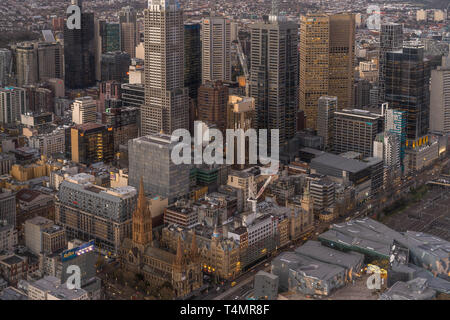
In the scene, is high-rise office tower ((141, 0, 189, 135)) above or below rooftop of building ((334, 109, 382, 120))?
above

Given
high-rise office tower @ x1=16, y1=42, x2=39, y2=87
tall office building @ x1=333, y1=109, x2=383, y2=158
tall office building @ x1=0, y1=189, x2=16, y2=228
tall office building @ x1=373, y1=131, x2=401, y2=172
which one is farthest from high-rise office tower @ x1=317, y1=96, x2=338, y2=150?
high-rise office tower @ x1=16, y1=42, x2=39, y2=87

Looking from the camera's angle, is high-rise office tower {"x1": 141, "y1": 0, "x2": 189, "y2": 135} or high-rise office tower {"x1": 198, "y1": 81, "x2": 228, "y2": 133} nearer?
high-rise office tower {"x1": 141, "y1": 0, "x2": 189, "y2": 135}

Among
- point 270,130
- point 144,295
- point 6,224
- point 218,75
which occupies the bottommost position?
point 144,295

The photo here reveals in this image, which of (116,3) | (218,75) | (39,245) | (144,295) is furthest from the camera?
(116,3)

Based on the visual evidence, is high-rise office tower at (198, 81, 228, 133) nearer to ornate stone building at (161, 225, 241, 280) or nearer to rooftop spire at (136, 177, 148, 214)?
ornate stone building at (161, 225, 241, 280)

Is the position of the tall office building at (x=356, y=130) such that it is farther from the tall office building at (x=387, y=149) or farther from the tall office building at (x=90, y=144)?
the tall office building at (x=90, y=144)

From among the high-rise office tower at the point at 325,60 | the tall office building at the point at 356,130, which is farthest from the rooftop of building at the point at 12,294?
the high-rise office tower at the point at 325,60
